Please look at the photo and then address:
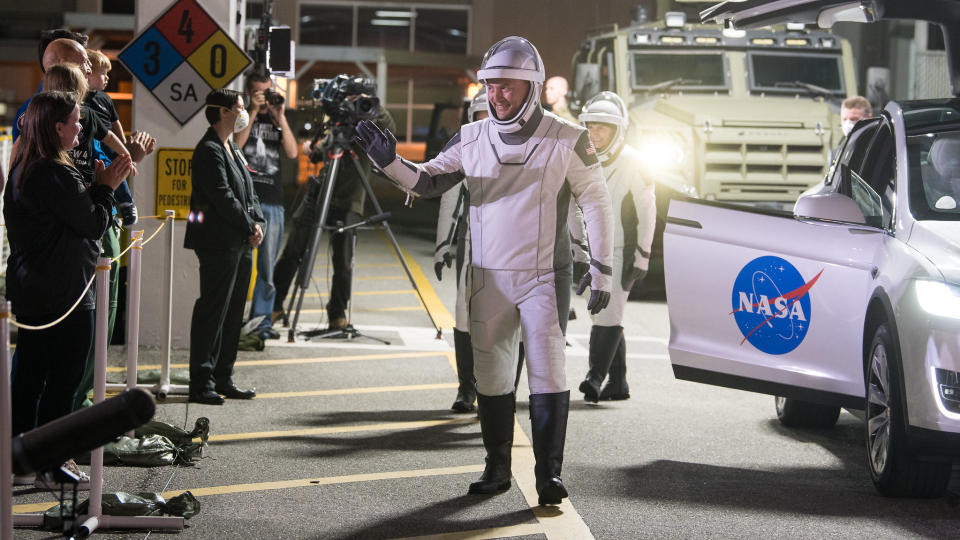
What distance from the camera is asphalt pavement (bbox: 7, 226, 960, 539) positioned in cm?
596

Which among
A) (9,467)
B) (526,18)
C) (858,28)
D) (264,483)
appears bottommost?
(264,483)

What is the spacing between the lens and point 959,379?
19.8ft

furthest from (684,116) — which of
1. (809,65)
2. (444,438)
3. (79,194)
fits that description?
(79,194)

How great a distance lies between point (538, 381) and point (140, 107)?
515 cm

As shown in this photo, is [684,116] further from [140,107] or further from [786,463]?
[786,463]

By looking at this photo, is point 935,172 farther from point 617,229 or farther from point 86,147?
point 86,147

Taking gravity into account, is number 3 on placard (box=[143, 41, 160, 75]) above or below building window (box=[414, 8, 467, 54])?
below

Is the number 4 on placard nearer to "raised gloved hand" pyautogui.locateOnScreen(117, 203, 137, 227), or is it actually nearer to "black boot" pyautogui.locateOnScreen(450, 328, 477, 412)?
"raised gloved hand" pyautogui.locateOnScreen(117, 203, 137, 227)

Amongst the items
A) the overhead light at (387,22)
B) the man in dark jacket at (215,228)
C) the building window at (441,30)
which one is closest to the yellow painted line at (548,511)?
the man in dark jacket at (215,228)

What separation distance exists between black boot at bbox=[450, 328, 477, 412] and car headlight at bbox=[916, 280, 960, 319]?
9.99 feet

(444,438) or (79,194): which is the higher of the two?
(79,194)

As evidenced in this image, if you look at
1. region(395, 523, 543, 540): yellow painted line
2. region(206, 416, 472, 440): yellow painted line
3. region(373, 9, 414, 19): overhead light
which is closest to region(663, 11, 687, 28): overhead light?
region(206, 416, 472, 440): yellow painted line

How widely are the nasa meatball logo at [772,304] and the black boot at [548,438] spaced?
131 cm

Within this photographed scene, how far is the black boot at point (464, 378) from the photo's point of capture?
27.7ft
